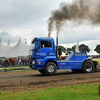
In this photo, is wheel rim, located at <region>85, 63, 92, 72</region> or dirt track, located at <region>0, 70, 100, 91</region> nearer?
dirt track, located at <region>0, 70, 100, 91</region>

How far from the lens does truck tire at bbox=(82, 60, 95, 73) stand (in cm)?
1265

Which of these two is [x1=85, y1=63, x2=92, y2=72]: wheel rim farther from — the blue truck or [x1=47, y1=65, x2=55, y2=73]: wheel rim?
[x1=47, y1=65, x2=55, y2=73]: wheel rim

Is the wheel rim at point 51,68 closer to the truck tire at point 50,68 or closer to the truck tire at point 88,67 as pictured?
the truck tire at point 50,68

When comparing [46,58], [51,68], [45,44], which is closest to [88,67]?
[51,68]

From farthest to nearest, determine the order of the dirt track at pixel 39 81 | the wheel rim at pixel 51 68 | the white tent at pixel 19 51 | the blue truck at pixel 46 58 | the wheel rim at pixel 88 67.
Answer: the white tent at pixel 19 51 < the wheel rim at pixel 88 67 < the wheel rim at pixel 51 68 < the blue truck at pixel 46 58 < the dirt track at pixel 39 81

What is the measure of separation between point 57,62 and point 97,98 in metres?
6.83

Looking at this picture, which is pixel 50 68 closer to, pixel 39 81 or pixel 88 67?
pixel 39 81

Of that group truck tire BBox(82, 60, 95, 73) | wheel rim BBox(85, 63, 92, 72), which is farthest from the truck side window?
wheel rim BBox(85, 63, 92, 72)

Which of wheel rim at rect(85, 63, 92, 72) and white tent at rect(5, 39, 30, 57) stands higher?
white tent at rect(5, 39, 30, 57)

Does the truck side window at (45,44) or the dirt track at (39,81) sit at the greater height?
the truck side window at (45,44)

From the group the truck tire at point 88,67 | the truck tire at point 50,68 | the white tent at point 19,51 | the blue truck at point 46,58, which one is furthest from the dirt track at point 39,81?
the white tent at point 19,51

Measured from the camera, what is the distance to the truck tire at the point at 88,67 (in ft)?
41.5

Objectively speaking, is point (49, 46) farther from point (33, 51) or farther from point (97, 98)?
point (97, 98)

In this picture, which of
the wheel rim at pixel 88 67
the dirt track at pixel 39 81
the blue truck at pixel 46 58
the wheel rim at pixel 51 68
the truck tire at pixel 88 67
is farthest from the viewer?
the wheel rim at pixel 88 67
